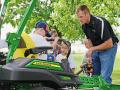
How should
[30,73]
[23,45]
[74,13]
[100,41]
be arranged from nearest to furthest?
1. [30,73]
2. [23,45]
3. [100,41]
4. [74,13]

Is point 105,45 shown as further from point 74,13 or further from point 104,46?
point 74,13

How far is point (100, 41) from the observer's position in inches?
274

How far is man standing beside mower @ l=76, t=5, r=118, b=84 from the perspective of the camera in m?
6.78

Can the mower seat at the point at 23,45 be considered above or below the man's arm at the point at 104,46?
above

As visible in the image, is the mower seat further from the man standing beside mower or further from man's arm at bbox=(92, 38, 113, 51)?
man's arm at bbox=(92, 38, 113, 51)

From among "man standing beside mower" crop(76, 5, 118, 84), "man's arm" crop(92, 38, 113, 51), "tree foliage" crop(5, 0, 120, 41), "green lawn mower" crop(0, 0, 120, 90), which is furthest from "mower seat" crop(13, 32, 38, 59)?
"tree foliage" crop(5, 0, 120, 41)

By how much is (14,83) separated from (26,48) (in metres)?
0.55

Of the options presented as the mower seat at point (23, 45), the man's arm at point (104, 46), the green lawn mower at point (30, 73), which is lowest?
the green lawn mower at point (30, 73)

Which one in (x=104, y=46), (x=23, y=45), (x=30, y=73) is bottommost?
(x=30, y=73)

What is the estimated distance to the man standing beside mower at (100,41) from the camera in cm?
678

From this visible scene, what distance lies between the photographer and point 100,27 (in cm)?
682

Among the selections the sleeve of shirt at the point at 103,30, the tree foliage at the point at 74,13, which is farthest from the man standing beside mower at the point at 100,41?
the tree foliage at the point at 74,13

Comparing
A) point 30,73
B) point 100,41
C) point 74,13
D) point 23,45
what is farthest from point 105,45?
point 74,13

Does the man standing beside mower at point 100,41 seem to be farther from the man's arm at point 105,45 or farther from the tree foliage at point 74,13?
the tree foliage at point 74,13
